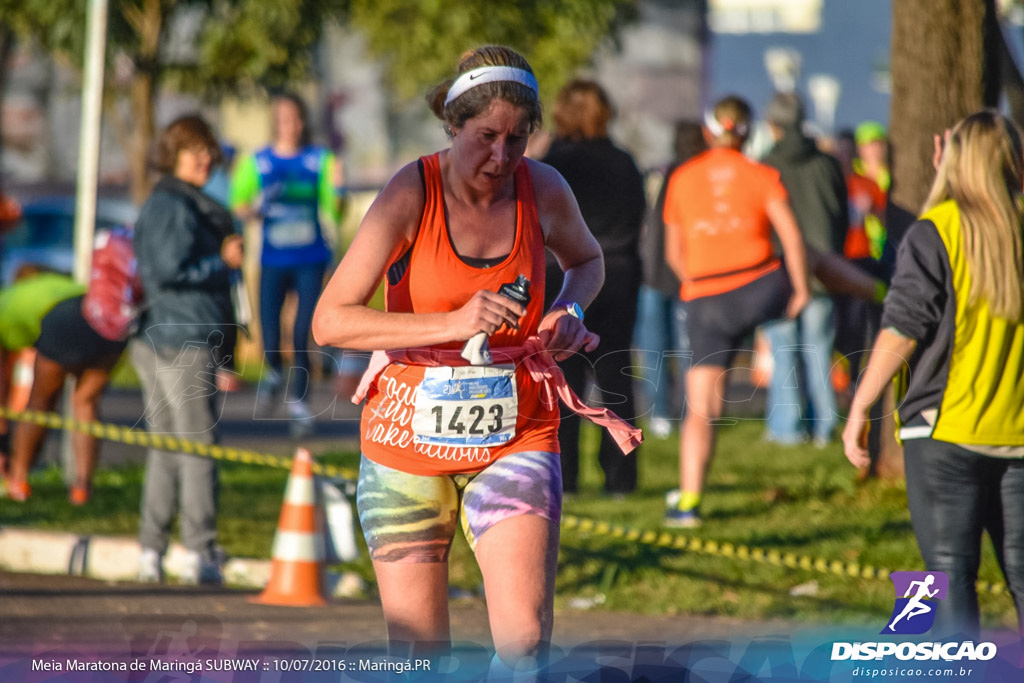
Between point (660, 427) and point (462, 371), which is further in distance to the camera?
point (660, 427)

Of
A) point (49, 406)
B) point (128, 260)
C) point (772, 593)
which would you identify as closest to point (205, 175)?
point (128, 260)

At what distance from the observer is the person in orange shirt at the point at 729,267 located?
764 cm

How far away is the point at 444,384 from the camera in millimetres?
3586

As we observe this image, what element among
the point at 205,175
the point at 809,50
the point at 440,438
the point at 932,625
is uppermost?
the point at 809,50

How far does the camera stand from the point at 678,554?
6965 mm

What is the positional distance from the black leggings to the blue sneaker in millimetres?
3056

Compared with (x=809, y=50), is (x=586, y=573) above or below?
below

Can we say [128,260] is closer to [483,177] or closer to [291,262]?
[291,262]

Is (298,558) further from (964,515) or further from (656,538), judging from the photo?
(964,515)

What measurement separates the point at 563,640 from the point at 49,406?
4152mm

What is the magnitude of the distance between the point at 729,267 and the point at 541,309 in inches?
165

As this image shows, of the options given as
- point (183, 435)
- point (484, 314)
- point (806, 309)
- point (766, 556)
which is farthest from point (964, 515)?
point (806, 309)

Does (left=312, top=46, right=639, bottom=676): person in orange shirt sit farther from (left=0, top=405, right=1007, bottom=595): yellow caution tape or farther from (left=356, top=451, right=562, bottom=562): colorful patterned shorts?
(left=0, top=405, right=1007, bottom=595): yellow caution tape

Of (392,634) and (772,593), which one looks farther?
(772,593)
